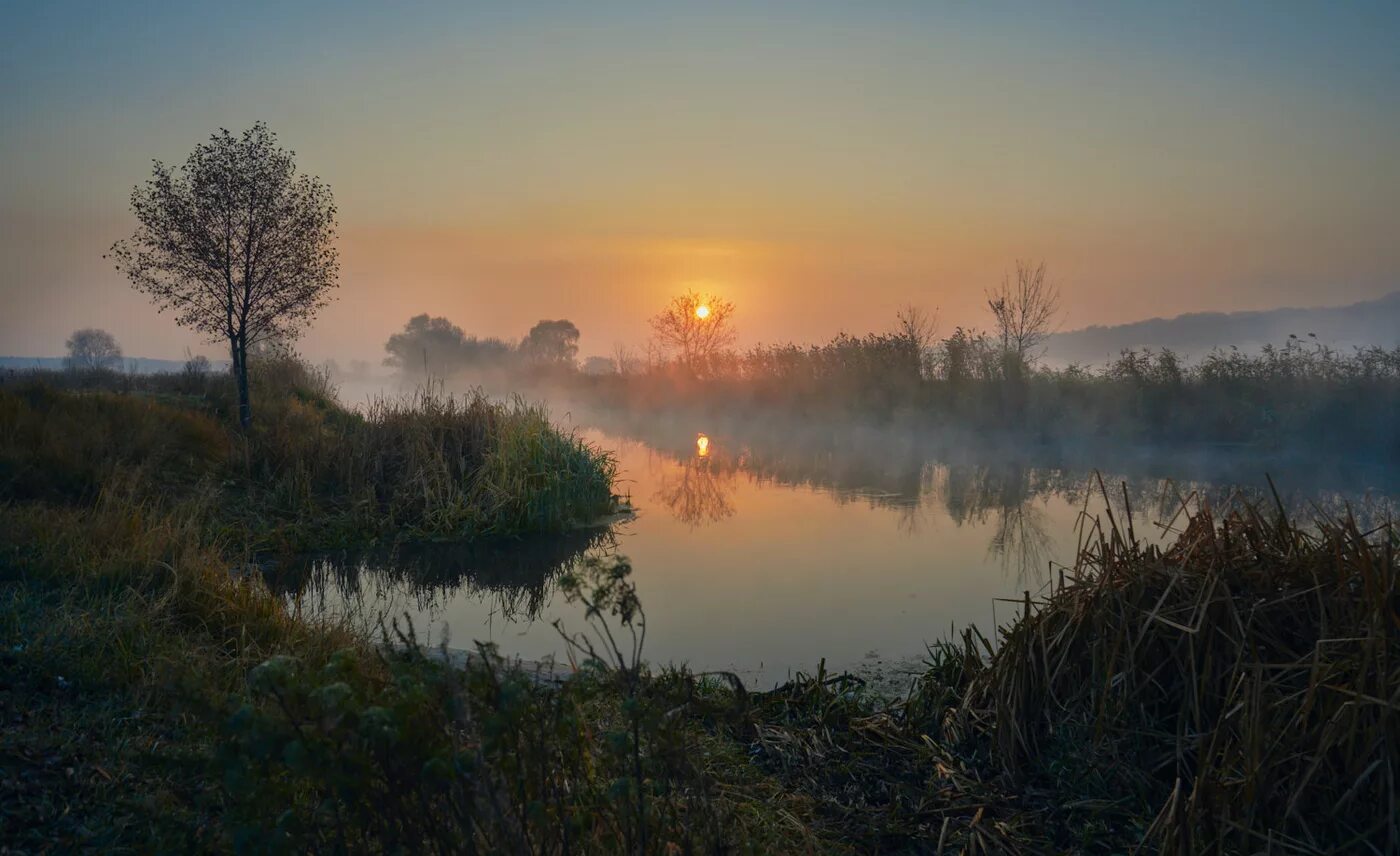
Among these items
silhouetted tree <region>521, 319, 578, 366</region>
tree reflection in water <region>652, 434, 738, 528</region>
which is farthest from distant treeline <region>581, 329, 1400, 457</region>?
silhouetted tree <region>521, 319, 578, 366</region>

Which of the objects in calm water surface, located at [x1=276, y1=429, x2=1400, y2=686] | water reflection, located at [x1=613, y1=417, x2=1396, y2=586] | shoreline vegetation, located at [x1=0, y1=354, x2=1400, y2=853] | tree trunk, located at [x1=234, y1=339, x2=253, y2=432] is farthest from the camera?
tree trunk, located at [x1=234, y1=339, x2=253, y2=432]

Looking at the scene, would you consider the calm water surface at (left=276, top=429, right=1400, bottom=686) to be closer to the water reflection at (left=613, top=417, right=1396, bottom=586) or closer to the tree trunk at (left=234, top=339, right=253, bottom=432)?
the water reflection at (left=613, top=417, right=1396, bottom=586)

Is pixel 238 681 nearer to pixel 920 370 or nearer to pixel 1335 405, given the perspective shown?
pixel 1335 405

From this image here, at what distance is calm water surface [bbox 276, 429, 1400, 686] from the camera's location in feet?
20.6

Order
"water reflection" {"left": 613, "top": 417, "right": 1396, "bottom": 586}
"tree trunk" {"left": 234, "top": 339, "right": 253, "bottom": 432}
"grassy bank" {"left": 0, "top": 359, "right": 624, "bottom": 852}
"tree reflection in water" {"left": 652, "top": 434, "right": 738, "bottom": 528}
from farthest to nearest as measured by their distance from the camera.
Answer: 1. "tree trunk" {"left": 234, "top": 339, "right": 253, "bottom": 432}
2. "tree reflection in water" {"left": 652, "top": 434, "right": 738, "bottom": 528}
3. "water reflection" {"left": 613, "top": 417, "right": 1396, "bottom": 586}
4. "grassy bank" {"left": 0, "top": 359, "right": 624, "bottom": 852}

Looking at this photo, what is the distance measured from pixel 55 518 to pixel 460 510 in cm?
447

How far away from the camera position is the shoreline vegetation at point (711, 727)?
183 cm

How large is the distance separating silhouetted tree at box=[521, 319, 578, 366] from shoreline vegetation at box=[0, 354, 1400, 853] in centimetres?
6531

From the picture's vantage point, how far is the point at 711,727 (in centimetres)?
421

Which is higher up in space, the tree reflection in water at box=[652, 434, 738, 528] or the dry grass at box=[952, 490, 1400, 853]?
the dry grass at box=[952, 490, 1400, 853]

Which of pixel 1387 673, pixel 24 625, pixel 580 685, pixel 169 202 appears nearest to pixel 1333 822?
pixel 1387 673

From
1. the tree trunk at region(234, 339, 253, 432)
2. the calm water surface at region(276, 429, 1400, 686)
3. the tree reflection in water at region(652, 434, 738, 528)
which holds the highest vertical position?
the tree trunk at region(234, 339, 253, 432)

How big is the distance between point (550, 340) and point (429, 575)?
63.9 m

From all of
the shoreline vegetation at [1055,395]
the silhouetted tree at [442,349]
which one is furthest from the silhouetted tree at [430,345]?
the shoreline vegetation at [1055,395]
